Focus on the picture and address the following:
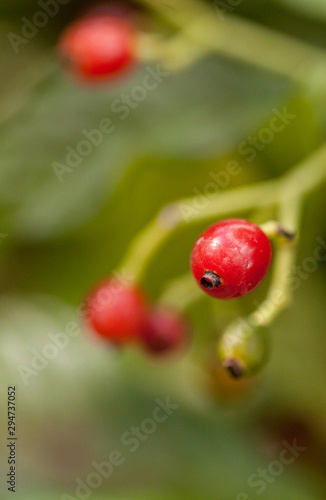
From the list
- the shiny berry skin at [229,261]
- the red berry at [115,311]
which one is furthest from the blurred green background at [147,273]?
the shiny berry skin at [229,261]

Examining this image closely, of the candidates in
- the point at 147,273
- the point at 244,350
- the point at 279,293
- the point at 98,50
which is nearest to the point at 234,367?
the point at 244,350

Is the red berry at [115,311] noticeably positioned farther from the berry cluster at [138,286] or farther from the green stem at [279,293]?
the green stem at [279,293]

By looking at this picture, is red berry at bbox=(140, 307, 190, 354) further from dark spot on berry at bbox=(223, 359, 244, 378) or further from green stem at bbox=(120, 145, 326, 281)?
dark spot on berry at bbox=(223, 359, 244, 378)

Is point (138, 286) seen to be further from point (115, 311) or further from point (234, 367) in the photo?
point (234, 367)

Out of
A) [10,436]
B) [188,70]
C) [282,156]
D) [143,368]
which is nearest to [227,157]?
[282,156]

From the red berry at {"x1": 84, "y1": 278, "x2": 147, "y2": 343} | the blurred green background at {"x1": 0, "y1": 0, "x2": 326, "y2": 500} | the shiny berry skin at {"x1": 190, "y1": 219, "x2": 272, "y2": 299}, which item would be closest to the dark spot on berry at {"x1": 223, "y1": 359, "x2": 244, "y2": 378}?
the shiny berry skin at {"x1": 190, "y1": 219, "x2": 272, "y2": 299}
